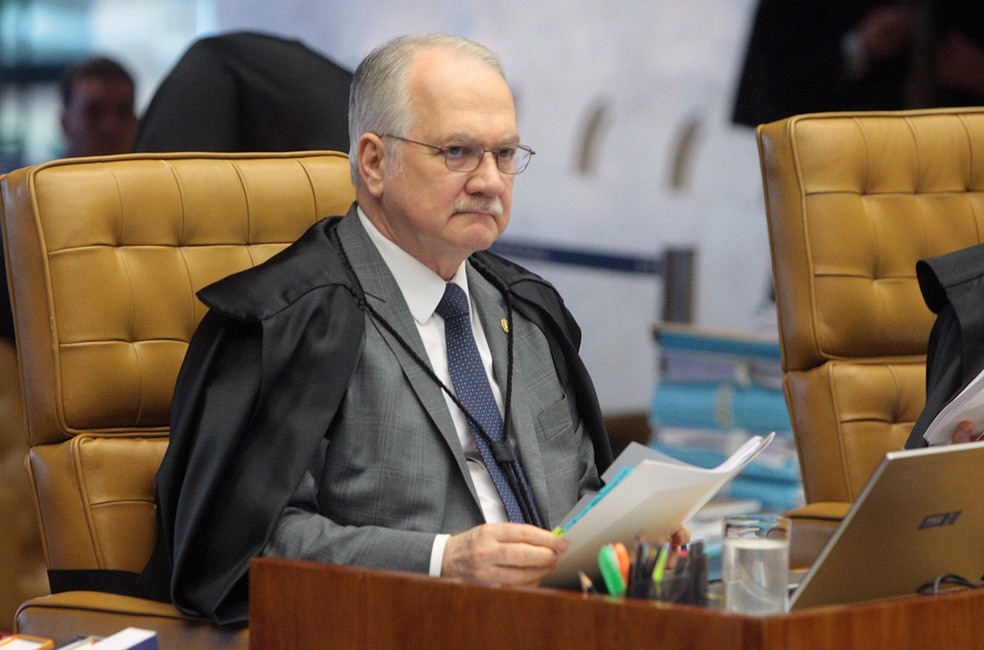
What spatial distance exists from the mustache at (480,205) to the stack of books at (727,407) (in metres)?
2.24

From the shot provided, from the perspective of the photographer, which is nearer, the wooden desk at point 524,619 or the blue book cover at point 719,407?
the wooden desk at point 524,619

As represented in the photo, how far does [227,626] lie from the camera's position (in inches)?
61.9

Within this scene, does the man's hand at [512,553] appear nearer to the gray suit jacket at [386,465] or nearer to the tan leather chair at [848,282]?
the gray suit jacket at [386,465]

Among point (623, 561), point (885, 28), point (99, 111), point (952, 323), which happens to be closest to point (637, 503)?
point (623, 561)

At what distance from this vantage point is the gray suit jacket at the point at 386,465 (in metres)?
1.58

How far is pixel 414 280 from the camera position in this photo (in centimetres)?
182

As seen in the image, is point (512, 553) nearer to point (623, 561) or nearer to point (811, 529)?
point (623, 561)

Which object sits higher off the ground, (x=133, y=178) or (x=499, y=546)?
(x=133, y=178)

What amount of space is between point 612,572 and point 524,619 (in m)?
0.09

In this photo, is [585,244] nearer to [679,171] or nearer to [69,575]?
[679,171]

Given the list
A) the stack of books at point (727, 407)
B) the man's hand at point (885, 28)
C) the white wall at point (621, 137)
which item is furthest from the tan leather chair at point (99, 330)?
the man's hand at point (885, 28)

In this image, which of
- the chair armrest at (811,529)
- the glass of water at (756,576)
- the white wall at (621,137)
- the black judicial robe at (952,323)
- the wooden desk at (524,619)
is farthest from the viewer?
the white wall at (621,137)

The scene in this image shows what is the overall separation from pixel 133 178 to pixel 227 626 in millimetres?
690

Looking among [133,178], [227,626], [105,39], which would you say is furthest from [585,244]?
[227,626]
